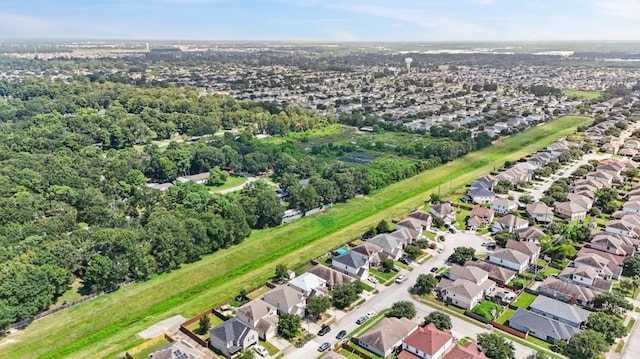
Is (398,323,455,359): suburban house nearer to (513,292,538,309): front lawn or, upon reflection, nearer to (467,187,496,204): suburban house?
(513,292,538,309): front lawn

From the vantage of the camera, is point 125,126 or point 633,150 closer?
point 633,150

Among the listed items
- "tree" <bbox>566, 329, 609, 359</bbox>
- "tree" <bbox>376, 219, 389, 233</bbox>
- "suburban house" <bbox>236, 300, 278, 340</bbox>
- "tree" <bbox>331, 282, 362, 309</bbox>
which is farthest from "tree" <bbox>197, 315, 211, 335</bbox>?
"tree" <bbox>566, 329, 609, 359</bbox>

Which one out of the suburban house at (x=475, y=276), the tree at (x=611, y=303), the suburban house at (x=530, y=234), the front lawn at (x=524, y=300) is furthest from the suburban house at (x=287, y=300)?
the suburban house at (x=530, y=234)

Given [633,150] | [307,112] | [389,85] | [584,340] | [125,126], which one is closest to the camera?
[584,340]

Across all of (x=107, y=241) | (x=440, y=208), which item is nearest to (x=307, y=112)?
(x=440, y=208)

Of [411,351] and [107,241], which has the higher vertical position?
[107,241]

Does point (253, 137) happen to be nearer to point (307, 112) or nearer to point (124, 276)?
point (307, 112)

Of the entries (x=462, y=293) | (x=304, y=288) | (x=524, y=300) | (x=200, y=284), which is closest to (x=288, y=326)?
(x=304, y=288)
